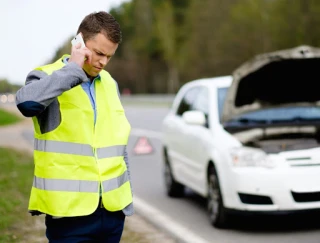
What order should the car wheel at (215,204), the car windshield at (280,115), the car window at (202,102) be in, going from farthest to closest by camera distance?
the car window at (202,102), the car windshield at (280,115), the car wheel at (215,204)

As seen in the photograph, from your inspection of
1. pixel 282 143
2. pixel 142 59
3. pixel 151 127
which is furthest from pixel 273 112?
pixel 142 59

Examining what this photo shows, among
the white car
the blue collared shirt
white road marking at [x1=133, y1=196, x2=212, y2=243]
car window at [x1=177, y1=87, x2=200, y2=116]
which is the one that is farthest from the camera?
car window at [x1=177, y1=87, x2=200, y2=116]

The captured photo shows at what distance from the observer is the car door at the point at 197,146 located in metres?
9.07

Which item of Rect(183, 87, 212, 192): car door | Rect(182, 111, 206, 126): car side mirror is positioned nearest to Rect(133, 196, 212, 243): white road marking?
Rect(183, 87, 212, 192): car door

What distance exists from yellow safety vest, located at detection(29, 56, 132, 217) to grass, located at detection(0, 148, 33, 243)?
12.7 feet

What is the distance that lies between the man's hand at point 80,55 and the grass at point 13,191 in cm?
414

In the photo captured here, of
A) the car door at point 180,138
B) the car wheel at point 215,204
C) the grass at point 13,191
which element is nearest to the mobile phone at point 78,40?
the grass at point 13,191

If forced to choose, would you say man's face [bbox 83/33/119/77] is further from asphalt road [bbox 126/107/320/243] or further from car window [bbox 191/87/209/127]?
car window [bbox 191/87/209/127]

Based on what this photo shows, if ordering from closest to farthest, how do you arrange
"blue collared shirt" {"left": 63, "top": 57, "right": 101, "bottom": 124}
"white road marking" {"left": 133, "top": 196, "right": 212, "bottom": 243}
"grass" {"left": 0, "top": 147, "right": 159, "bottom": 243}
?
"blue collared shirt" {"left": 63, "top": 57, "right": 101, "bottom": 124}
"grass" {"left": 0, "top": 147, "right": 159, "bottom": 243}
"white road marking" {"left": 133, "top": 196, "right": 212, "bottom": 243}

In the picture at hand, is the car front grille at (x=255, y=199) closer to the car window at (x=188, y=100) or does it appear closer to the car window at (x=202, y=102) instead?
the car window at (x=202, y=102)

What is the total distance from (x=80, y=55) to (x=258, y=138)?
16.6 ft

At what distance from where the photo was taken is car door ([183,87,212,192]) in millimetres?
9066

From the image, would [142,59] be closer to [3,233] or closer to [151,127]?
[151,127]

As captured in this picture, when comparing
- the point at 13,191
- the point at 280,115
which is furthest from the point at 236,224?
the point at 13,191
